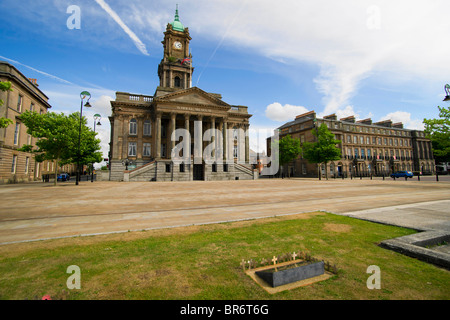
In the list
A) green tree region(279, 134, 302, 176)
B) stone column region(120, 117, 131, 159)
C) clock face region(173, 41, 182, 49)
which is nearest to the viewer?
stone column region(120, 117, 131, 159)

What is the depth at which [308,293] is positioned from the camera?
2.73 m

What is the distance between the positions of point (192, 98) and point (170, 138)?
902 cm

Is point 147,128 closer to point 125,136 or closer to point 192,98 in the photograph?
point 125,136

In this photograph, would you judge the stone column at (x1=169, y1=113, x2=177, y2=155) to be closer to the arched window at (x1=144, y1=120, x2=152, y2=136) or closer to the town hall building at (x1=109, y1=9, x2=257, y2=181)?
the town hall building at (x1=109, y1=9, x2=257, y2=181)

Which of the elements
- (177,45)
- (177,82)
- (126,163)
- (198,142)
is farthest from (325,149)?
(177,45)

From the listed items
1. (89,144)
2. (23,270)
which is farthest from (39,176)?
(23,270)

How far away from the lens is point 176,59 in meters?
49.3

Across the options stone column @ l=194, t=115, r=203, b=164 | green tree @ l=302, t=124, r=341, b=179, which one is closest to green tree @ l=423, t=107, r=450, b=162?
green tree @ l=302, t=124, r=341, b=179

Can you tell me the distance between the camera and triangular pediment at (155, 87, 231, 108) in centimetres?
3803

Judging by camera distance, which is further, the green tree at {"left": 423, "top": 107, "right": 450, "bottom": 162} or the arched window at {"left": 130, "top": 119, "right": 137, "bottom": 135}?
the arched window at {"left": 130, "top": 119, "right": 137, "bottom": 135}

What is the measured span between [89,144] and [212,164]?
20.5m

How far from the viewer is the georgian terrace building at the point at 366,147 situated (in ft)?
178

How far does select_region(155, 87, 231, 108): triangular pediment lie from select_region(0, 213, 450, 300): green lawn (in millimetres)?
35872
